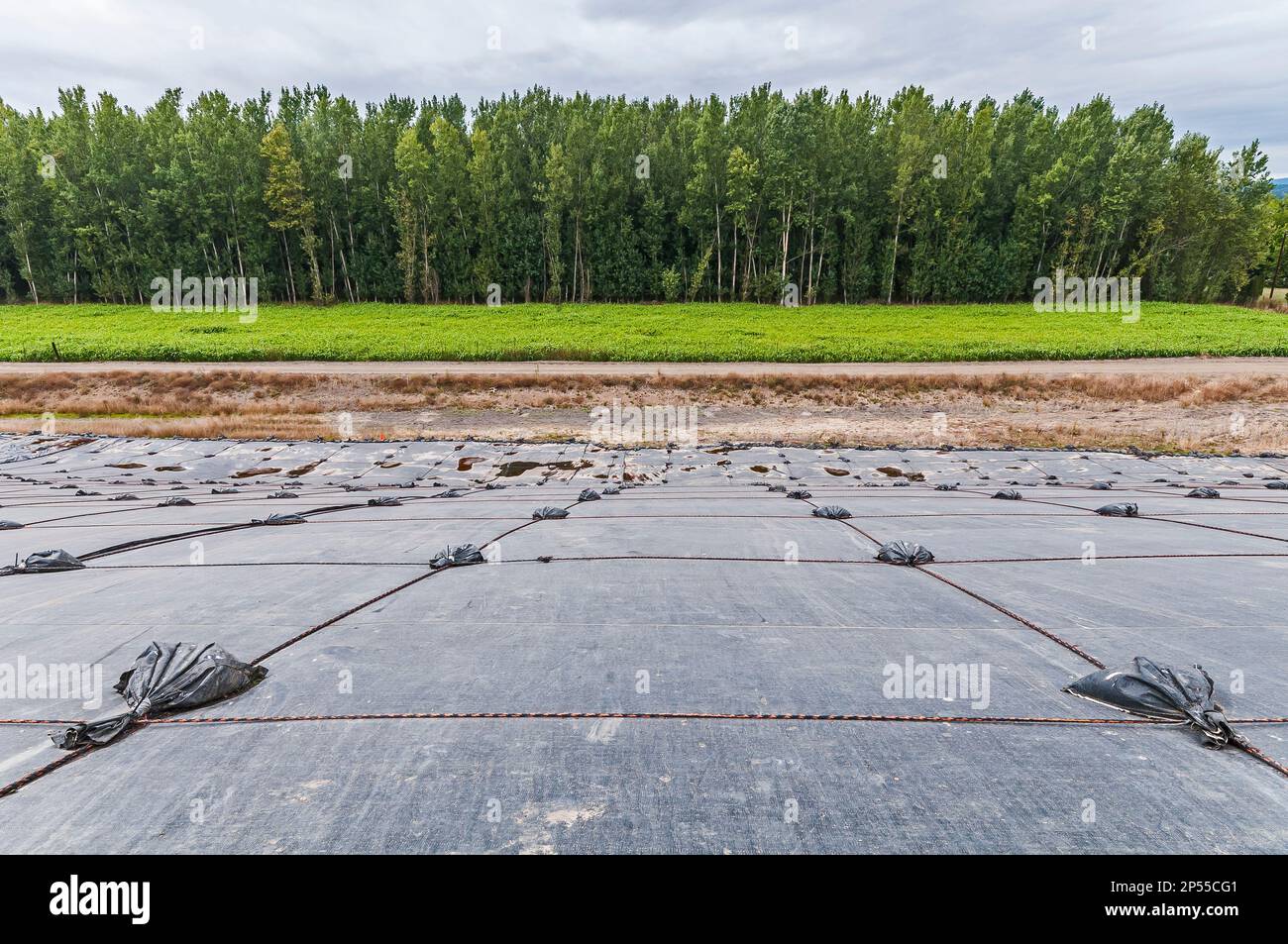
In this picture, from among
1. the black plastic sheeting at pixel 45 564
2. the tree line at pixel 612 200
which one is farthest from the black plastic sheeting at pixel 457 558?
the tree line at pixel 612 200

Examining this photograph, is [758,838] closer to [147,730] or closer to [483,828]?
[483,828]

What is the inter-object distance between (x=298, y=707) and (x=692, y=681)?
1703 mm

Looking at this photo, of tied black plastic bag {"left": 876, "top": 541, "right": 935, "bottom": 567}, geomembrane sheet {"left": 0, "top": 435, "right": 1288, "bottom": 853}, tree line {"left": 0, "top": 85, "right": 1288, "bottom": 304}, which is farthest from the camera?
tree line {"left": 0, "top": 85, "right": 1288, "bottom": 304}

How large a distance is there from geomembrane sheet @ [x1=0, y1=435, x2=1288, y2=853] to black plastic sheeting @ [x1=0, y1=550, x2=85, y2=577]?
5.2 inches

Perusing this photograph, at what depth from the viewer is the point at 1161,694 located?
2.46 m

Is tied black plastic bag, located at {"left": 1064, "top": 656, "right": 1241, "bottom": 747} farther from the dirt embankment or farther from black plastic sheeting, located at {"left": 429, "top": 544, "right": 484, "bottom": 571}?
the dirt embankment

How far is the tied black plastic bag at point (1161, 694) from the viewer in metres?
2.31

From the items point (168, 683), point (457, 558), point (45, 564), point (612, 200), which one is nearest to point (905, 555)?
point (457, 558)

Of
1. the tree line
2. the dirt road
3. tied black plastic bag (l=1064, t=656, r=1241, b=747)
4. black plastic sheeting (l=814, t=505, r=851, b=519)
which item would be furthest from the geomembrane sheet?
→ the tree line

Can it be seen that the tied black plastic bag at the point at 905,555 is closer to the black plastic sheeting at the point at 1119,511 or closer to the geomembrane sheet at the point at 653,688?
the geomembrane sheet at the point at 653,688

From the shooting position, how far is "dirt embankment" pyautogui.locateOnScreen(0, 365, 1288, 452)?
64.8ft

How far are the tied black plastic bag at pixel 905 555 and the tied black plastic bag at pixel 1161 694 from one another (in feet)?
7.14
